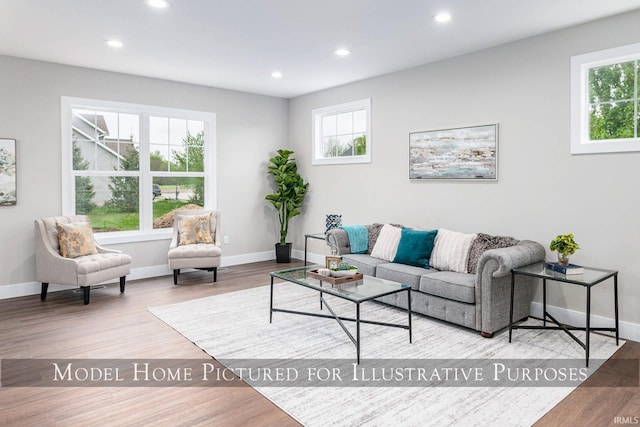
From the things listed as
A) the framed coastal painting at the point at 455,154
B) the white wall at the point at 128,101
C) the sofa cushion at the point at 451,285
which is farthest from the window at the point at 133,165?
the sofa cushion at the point at 451,285

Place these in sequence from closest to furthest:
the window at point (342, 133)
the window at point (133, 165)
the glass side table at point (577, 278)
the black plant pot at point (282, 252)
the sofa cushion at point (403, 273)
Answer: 1. the glass side table at point (577, 278)
2. the sofa cushion at point (403, 273)
3. the window at point (133, 165)
4. the window at point (342, 133)
5. the black plant pot at point (282, 252)

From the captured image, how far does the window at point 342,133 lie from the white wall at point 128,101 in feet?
2.71

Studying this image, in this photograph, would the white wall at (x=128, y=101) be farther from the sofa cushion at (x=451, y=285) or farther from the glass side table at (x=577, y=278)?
the glass side table at (x=577, y=278)

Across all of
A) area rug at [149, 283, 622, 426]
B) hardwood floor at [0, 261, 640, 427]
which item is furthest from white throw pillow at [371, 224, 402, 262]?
hardwood floor at [0, 261, 640, 427]

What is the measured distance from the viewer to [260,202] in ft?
23.5

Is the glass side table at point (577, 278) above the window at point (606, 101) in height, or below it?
below

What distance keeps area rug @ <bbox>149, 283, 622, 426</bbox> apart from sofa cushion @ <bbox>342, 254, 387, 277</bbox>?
39cm

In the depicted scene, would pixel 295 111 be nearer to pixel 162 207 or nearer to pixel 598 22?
pixel 162 207

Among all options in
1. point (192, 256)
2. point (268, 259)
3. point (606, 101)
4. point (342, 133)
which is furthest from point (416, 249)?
point (268, 259)

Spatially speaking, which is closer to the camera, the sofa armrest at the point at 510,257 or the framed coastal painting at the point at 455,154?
the sofa armrest at the point at 510,257

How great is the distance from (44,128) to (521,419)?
5595 millimetres

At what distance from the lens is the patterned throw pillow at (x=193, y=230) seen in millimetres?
5840

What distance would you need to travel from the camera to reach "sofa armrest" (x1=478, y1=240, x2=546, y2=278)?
3.46 m

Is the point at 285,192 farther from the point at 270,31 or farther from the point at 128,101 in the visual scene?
the point at 270,31
